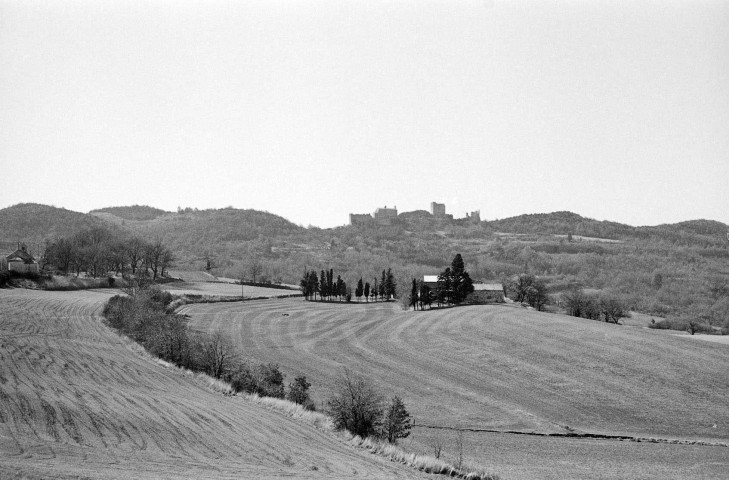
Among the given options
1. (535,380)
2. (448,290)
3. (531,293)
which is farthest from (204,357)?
(531,293)

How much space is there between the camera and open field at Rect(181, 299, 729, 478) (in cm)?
2777

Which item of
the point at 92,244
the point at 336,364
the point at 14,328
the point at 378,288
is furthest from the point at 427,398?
the point at 92,244

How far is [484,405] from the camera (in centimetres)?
3734

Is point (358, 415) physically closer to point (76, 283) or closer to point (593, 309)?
point (593, 309)

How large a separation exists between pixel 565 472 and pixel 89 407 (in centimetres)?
1910

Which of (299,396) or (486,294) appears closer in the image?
(299,396)

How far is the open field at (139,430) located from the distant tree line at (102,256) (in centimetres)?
8991

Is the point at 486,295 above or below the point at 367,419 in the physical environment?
above

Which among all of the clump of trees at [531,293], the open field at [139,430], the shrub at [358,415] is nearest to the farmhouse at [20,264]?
the open field at [139,430]

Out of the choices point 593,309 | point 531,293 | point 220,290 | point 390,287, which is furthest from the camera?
point 220,290

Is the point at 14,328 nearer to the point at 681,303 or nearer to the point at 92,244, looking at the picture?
the point at 92,244

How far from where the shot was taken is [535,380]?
1731 inches

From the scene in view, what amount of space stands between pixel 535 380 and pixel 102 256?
102532 millimetres

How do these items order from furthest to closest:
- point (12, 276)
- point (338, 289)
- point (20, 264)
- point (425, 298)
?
point (338, 289)
point (20, 264)
point (425, 298)
point (12, 276)
